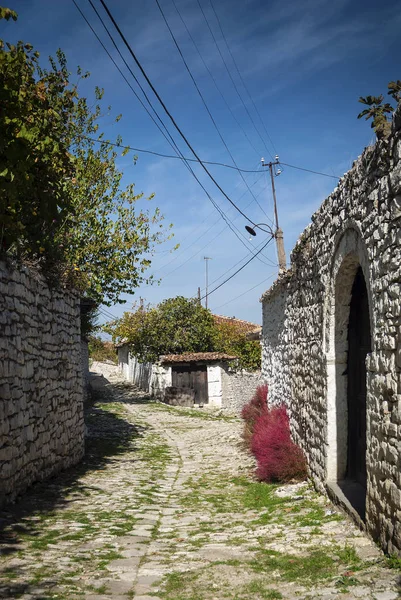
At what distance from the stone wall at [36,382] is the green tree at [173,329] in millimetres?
18367

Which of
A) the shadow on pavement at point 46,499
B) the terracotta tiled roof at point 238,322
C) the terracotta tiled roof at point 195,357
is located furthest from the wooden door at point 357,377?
the terracotta tiled roof at point 238,322

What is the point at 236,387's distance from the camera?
78.7 ft

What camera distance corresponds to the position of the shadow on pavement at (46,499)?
13.8 ft

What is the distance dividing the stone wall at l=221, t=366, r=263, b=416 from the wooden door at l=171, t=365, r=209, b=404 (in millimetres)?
939

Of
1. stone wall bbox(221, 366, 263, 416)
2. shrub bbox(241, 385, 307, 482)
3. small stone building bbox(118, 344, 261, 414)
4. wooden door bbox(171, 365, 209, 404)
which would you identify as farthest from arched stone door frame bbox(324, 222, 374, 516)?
wooden door bbox(171, 365, 209, 404)

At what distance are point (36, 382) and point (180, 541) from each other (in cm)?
317

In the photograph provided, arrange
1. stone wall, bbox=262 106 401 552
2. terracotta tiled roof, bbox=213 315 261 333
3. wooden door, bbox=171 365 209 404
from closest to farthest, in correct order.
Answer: stone wall, bbox=262 106 401 552 → wooden door, bbox=171 365 209 404 → terracotta tiled roof, bbox=213 315 261 333

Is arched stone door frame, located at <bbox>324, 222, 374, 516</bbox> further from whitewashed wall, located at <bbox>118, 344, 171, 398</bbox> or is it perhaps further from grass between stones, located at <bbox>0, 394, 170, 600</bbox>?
whitewashed wall, located at <bbox>118, 344, 171, 398</bbox>

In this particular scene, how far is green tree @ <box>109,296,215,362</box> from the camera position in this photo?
2892 cm

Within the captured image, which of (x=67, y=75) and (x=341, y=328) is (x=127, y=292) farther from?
(x=341, y=328)

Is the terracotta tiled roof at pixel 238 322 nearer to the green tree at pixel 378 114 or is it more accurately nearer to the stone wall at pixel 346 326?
the stone wall at pixel 346 326

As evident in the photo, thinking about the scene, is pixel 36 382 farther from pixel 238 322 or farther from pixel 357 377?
pixel 238 322

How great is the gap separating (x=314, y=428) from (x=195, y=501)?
184 centimetres

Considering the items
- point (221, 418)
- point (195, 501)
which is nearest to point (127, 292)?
point (221, 418)
